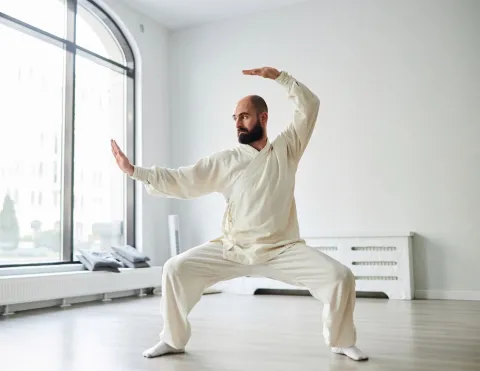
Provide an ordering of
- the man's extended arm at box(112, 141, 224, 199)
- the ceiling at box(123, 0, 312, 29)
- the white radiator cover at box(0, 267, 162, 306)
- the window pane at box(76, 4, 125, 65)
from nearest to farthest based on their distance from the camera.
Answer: the man's extended arm at box(112, 141, 224, 199) → the white radiator cover at box(0, 267, 162, 306) → the window pane at box(76, 4, 125, 65) → the ceiling at box(123, 0, 312, 29)

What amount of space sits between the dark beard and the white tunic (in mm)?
39

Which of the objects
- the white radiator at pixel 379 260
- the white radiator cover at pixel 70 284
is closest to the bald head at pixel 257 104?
the white radiator cover at pixel 70 284

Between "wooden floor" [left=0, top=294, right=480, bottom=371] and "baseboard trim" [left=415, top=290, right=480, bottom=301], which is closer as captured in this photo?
"wooden floor" [left=0, top=294, right=480, bottom=371]

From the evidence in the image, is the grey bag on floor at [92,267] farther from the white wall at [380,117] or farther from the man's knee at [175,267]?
the man's knee at [175,267]

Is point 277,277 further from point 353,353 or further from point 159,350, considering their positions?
point 159,350

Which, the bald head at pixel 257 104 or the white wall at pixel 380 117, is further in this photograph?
the white wall at pixel 380 117

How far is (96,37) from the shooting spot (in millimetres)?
5848

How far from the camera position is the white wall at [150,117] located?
6035 millimetres

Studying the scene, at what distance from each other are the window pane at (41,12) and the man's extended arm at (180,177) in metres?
2.97

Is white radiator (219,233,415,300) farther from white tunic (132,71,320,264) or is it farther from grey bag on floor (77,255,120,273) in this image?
white tunic (132,71,320,264)

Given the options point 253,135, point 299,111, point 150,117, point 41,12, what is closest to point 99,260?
point 150,117

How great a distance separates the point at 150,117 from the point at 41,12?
1.71 meters

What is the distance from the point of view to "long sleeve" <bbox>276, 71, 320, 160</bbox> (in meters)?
2.54

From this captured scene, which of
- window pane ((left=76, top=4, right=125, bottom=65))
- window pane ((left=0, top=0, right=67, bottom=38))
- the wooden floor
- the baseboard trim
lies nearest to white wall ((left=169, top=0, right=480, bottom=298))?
the baseboard trim
